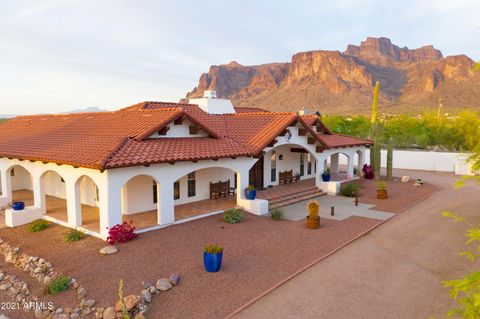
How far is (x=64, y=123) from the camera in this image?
66.0ft

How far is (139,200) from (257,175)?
24.9ft

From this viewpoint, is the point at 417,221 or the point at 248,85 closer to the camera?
the point at 417,221

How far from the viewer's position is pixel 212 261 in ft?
32.2

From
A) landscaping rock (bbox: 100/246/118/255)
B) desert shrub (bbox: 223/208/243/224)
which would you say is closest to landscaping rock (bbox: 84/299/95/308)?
landscaping rock (bbox: 100/246/118/255)

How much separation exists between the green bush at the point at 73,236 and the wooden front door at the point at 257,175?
10271mm

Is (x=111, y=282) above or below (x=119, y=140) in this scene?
below

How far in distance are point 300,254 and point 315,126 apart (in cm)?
1486

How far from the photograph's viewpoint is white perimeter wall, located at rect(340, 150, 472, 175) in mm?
31797

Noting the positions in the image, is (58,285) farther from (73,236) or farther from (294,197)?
(294,197)

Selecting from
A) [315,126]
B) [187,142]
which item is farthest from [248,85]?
[187,142]

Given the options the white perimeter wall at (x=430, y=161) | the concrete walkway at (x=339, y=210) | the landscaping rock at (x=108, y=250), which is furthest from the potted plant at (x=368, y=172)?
the landscaping rock at (x=108, y=250)

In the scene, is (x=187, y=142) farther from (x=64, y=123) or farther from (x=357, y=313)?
(x=357, y=313)

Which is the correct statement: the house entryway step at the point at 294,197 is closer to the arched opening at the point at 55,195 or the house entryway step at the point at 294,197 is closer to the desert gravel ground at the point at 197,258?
the desert gravel ground at the point at 197,258

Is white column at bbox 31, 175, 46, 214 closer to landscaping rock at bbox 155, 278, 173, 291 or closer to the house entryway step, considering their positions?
landscaping rock at bbox 155, 278, 173, 291
